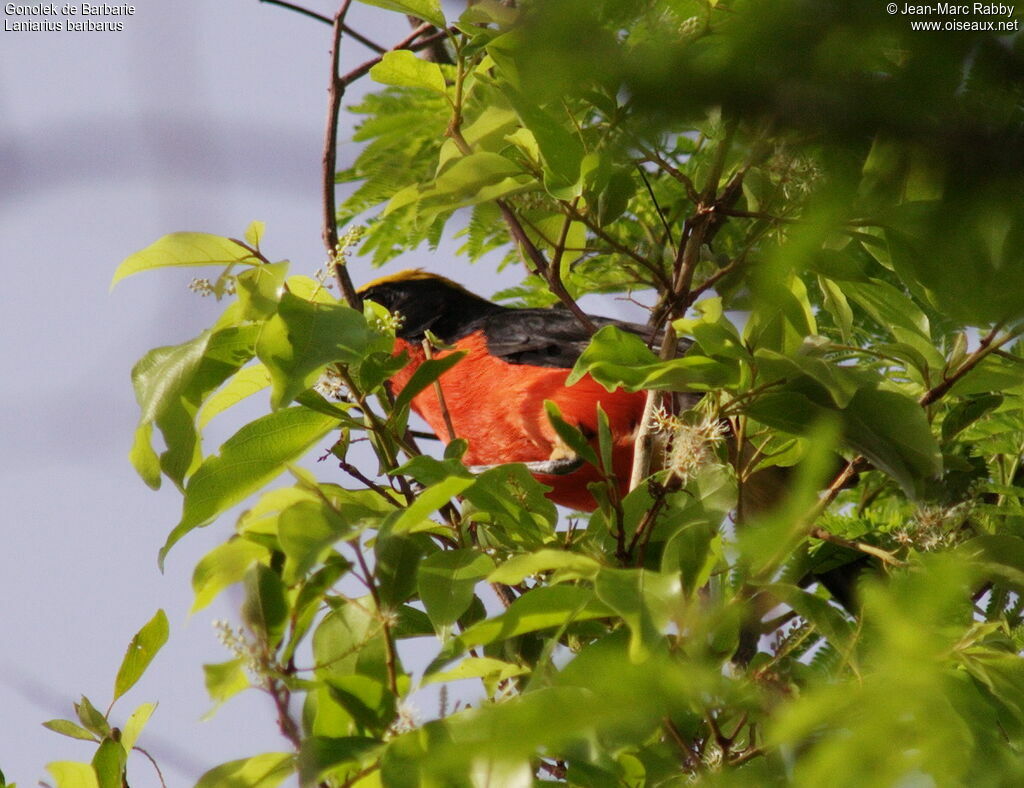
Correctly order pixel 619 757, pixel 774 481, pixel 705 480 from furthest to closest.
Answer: pixel 774 481, pixel 705 480, pixel 619 757

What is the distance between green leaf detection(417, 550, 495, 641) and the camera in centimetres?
176

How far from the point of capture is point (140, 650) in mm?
2059

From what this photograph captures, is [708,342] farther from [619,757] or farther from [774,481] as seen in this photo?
[774,481]

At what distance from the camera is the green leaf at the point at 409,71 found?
235cm

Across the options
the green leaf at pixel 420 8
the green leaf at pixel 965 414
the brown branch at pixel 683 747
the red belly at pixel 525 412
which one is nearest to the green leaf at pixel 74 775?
the brown branch at pixel 683 747

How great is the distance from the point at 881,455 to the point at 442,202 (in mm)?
958

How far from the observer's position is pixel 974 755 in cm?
127

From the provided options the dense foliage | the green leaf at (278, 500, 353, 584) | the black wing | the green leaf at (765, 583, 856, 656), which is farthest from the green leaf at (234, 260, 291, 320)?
the black wing

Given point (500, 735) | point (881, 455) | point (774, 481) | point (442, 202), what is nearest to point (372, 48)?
point (442, 202)

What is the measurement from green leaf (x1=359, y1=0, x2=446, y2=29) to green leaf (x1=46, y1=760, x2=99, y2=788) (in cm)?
158

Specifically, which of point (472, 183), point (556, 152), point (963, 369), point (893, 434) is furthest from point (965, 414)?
point (472, 183)

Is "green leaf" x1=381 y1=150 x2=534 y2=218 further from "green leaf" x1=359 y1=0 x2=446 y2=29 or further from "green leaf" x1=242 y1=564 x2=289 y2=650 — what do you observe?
"green leaf" x1=242 y1=564 x2=289 y2=650

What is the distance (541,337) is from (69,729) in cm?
248

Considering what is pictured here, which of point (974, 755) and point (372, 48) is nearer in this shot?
point (974, 755)
